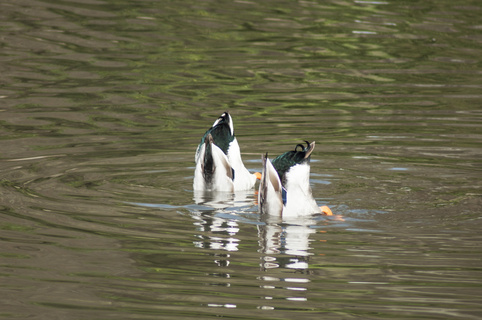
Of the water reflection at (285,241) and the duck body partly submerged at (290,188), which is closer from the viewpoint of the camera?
the water reflection at (285,241)

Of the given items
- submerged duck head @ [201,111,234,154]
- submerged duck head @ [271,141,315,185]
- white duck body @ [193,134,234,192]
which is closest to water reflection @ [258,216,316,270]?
submerged duck head @ [271,141,315,185]

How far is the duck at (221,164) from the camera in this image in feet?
32.5

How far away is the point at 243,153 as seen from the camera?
38.0 ft

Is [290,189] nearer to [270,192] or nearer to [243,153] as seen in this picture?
[270,192]

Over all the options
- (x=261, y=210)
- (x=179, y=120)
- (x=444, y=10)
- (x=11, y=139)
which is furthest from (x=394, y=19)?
(x=261, y=210)

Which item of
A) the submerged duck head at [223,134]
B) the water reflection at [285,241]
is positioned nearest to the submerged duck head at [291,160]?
the water reflection at [285,241]

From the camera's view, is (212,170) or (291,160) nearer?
(291,160)

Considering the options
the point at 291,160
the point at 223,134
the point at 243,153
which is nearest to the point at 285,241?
the point at 291,160

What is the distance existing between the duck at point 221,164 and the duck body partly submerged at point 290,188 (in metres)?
1.22

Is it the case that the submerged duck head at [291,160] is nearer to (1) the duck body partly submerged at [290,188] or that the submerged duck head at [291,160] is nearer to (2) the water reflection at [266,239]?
(1) the duck body partly submerged at [290,188]

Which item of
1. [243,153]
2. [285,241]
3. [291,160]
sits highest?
[291,160]

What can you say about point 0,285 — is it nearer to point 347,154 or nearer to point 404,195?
point 404,195

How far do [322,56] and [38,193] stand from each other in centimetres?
835

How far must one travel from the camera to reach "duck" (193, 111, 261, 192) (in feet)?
32.5
